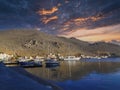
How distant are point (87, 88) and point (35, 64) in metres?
78.0

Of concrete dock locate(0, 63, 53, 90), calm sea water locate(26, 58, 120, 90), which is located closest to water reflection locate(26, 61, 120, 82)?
calm sea water locate(26, 58, 120, 90)

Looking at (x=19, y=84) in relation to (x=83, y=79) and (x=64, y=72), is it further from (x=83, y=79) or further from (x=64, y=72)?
(x=64, y=72)

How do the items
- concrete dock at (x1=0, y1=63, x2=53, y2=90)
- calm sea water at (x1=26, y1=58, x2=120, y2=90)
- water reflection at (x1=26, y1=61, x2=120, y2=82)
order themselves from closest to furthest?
concrete dock at (x1=0, y1=63, x2=53, y2=90) → calm sea water at (x1=26, y1=58, x2=120, y2=90) → water reflection at (x1=26, y1=61, x2=120, y2=82)

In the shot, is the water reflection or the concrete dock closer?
the concrete dock

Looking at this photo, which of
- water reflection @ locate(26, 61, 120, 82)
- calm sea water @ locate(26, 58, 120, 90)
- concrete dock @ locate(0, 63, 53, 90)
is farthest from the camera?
water reflection @ locate(26, 61, 120, 82)

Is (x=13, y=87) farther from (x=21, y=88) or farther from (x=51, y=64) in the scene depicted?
(x=51, y=64)

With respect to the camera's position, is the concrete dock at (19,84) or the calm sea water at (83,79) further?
the calm sea water at (83,79)

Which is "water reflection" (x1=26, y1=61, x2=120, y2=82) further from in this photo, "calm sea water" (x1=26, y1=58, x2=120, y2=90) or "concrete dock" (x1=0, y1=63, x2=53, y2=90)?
"concrete dock" (x1=0, y1=63, x2=53, y2=90)

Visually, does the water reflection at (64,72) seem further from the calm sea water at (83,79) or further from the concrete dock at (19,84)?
the concrete dock at (19,84)

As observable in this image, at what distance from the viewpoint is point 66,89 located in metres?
50.0

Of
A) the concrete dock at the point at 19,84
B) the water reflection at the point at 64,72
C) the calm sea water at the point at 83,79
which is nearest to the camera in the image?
the concrete dock at the point at 19,84

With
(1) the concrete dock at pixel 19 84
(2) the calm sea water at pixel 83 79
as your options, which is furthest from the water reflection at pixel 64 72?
(1) the concrete dock at pixel 19 84

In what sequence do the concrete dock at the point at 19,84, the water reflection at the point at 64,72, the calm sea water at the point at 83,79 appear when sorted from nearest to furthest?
the concrete dock at the point at 19,84, the calm sea water at the point at 83,79, the water reflection at the point at 64,72

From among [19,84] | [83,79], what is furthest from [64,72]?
[19,84]
